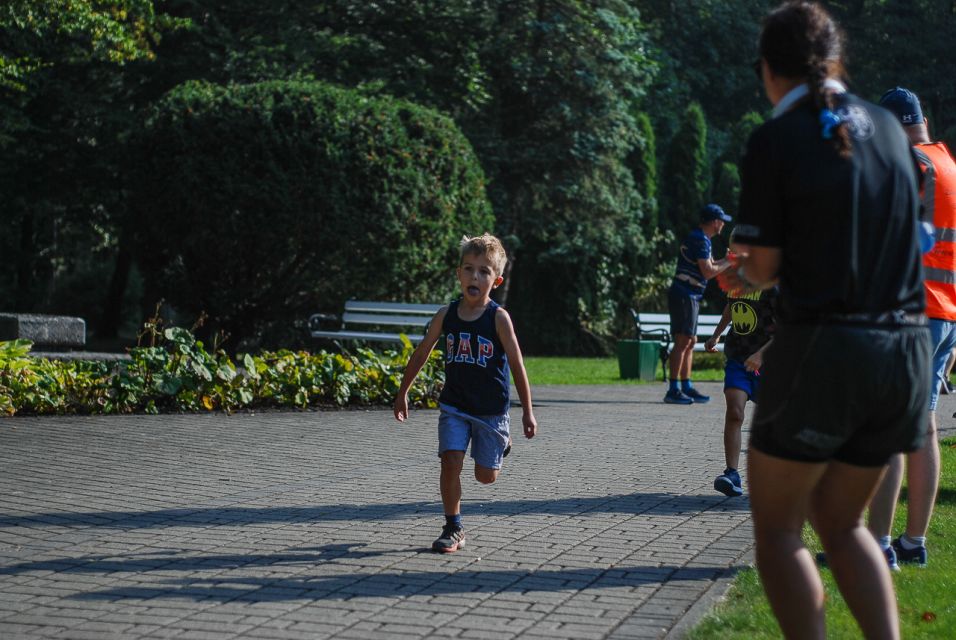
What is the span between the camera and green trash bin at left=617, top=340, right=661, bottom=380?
17.6m

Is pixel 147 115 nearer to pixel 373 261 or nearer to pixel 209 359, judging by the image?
pixel 373 261

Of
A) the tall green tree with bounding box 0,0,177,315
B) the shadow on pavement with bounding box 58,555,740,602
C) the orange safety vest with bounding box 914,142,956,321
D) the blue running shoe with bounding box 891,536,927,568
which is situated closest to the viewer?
the shadow on pavement with bounding box 58,555,740,602

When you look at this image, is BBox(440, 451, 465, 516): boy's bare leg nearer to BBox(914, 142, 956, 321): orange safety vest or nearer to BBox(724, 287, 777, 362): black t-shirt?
BBox(724, 287, 777, 362): black t-shirt

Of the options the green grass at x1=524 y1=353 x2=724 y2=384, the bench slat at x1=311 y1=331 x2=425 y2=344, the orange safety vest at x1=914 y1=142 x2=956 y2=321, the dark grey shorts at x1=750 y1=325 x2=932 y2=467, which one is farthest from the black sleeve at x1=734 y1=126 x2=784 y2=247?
the green grass at x1=524 y1=353 x2=724 y2=384

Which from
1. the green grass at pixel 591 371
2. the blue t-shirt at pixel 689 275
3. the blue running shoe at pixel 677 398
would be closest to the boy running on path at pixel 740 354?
the blue t-shirt at pixel 689 275

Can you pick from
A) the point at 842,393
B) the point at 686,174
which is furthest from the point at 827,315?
the point at 686,174

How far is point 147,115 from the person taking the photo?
62.4 feet

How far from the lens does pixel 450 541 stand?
→ 5.83 m

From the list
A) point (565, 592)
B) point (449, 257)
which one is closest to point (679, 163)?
point (449, 257)

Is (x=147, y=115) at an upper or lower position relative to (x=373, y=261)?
upper

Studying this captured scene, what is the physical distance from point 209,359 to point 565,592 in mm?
7584

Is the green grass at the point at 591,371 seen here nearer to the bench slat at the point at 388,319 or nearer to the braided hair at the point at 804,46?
the bench slat at the point at 388,319

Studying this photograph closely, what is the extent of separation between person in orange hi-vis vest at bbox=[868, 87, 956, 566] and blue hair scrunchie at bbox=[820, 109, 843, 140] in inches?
84.6

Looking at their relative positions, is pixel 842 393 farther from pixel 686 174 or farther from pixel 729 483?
pixel 686 174
